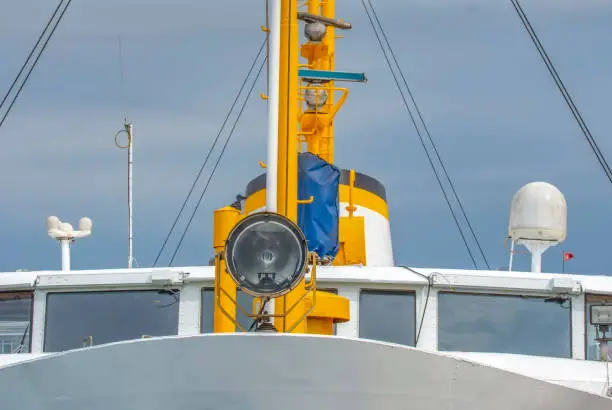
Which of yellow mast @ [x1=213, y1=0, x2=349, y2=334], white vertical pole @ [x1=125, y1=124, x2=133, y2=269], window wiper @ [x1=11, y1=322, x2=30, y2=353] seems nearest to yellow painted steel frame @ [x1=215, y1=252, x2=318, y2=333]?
yellow mast @ [x1=213, y1=0, x2=349, y2=334]

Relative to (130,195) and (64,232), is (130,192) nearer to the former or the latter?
(130,195)

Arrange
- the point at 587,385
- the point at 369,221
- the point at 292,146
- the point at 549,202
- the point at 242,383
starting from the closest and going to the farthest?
the point at 242,383 → the point at 292,146 → the point at 587,385 → the point at 549,202 → the point at 369,221

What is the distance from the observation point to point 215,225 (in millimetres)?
14789

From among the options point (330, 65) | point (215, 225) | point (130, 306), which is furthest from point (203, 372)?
point (330, 65)

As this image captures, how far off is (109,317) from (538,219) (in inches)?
239

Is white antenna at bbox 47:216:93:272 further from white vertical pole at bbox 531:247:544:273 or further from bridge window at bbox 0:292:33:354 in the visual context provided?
white vertical pole at bbox 531:247:544:273

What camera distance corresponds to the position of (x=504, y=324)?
1711 centimetres

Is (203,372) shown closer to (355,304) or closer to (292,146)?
(292,146)

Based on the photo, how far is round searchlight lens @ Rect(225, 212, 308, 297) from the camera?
1273 cm

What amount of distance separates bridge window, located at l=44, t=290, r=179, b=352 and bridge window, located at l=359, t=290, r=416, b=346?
230cm

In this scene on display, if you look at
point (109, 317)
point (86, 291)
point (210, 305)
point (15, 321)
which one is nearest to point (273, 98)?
point (210, 305)

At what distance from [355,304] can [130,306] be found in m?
2.75

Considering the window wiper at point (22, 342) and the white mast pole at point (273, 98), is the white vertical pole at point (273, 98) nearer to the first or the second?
the white mast pole at point (273, 98)

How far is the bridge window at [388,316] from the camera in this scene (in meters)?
16.9
